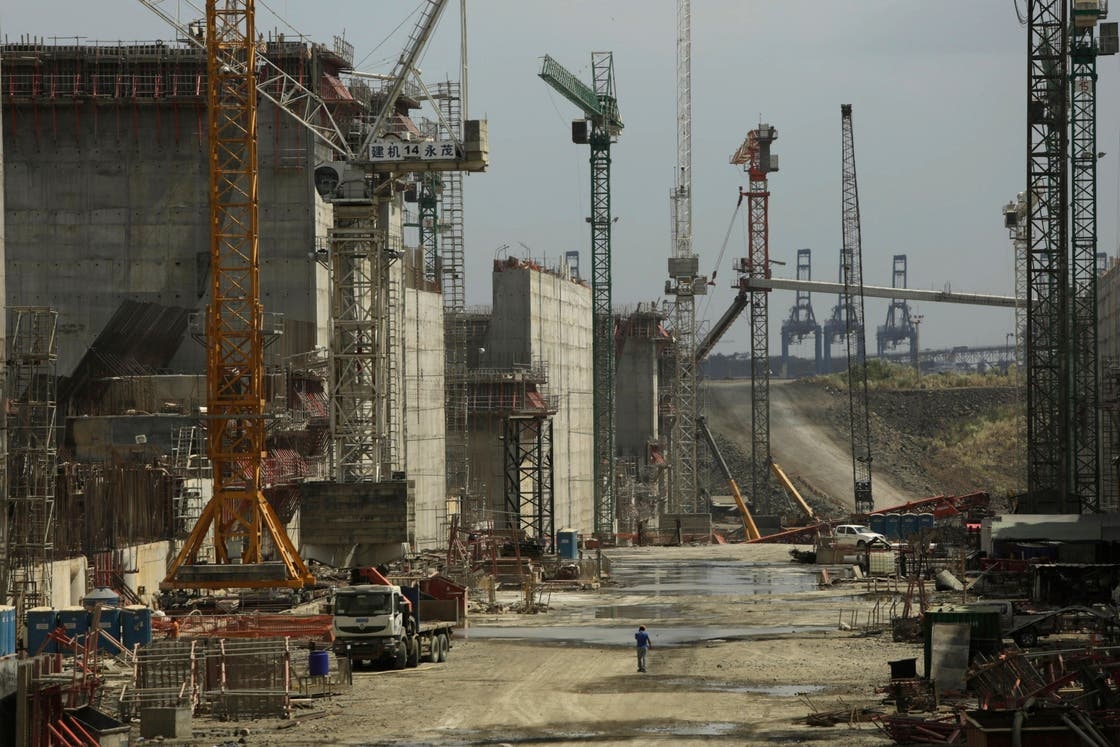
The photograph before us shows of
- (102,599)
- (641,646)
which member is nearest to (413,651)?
(641,646)

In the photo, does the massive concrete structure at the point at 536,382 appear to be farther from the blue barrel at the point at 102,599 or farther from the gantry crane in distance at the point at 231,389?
the blue barrel at the point at 102,599

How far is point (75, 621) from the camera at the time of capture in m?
42.0

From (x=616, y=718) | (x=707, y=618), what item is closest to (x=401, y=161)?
(x=707, y=618)

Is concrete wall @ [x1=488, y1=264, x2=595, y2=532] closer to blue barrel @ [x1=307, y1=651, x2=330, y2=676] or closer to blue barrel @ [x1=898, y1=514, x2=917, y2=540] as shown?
blue barrel @ [x1=898, y1=514, x2=917, y2=540]

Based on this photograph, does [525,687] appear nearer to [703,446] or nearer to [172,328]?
[172,328]

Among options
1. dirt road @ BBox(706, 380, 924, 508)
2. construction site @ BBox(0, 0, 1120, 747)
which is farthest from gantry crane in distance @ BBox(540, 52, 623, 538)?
dirt road @ BBox(706, 380, 924, 508)

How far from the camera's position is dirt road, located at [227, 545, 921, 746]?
102 ft

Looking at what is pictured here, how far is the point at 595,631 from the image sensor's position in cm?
5150

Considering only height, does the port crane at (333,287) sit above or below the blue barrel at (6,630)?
above

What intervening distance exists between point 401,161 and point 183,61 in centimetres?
1618

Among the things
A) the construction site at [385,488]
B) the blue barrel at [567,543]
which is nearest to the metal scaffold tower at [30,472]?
the construction site at [385,488]

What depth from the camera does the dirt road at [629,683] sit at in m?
31.2

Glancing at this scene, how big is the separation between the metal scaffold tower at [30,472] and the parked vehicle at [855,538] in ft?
145

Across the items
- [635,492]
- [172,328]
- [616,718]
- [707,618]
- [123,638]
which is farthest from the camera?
[635,492]
